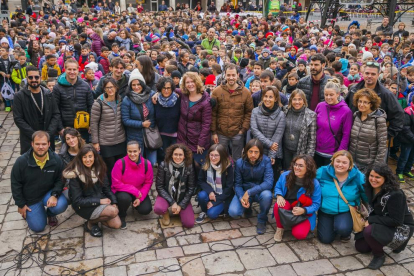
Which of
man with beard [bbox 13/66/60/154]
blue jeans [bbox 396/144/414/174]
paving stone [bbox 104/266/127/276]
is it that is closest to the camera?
paving stone [bbox 104/266/127/276]

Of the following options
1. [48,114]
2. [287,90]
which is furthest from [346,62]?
[48,114]

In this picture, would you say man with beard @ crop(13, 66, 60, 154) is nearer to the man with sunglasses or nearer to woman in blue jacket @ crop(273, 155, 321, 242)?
woman in blue jacket @ crop(273, 155, 321, 242)

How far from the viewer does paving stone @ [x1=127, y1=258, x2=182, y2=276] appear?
4.25 metres

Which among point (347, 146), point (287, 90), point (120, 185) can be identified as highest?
point (287, 90)

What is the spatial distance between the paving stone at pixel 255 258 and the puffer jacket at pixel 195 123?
1842 millimetres

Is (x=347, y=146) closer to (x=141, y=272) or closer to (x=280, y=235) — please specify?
(x=280, y=235)

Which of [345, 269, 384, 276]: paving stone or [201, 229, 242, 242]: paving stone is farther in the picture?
[201, 229, 242, 242]: paving stone

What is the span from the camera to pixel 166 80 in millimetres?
5594

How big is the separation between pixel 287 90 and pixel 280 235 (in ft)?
9.68

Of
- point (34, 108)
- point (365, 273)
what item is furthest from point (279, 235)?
point (34, 108)

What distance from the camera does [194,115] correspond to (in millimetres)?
5691

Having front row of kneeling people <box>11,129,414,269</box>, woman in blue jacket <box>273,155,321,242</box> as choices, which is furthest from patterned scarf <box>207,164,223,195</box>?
woman in blue jacket <box>273,155,321,242</box>

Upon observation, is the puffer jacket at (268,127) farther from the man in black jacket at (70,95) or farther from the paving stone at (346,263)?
the man in black jacket at (70,95)

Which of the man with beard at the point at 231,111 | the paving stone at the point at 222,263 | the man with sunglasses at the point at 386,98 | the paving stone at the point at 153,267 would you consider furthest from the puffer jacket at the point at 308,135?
the paving stone at the point at 153,267
